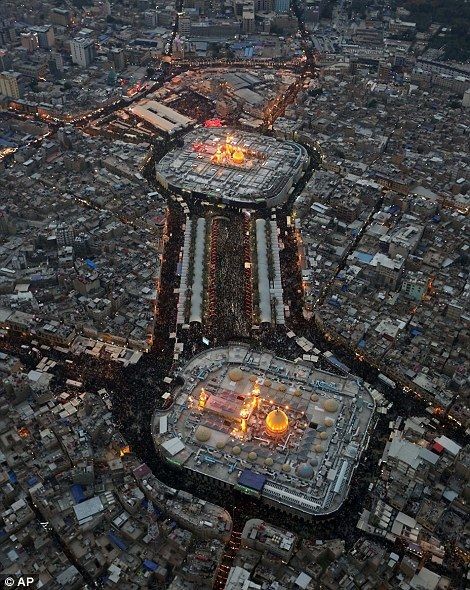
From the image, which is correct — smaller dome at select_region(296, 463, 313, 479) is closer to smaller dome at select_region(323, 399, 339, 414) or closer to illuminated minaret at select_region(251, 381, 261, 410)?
smaller dome at select_region(323, 399, 339, 414)

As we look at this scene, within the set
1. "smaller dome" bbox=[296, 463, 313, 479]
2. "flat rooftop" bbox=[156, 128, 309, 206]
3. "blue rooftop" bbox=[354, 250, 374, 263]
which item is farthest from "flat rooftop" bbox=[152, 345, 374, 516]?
"flat rooftop" bbox=[156, 128, 309, 206]

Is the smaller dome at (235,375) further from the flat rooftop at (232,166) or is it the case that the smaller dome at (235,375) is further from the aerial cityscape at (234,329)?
the flat rooftop at (232,166)

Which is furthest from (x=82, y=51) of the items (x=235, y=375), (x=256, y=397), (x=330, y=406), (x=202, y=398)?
(x=330, y=406)

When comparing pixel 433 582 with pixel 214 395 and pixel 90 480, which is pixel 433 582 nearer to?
pixel 214 395

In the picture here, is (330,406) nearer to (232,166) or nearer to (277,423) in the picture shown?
(277,423)

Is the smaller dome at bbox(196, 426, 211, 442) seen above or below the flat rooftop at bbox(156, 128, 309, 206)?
below

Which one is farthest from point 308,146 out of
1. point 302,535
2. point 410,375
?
point 302,535

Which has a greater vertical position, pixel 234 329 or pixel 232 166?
pixel 232 166
